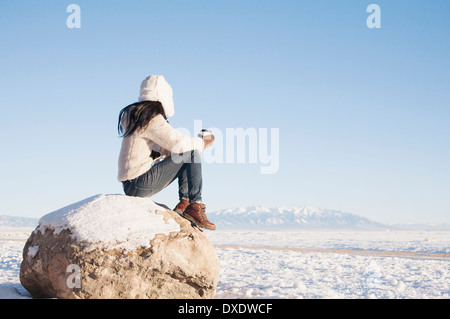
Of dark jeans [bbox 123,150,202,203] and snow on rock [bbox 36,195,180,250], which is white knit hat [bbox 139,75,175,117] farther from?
snow on rock [bbox 36,195,180,250]

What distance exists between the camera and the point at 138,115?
473cm

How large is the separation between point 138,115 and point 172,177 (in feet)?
2.81

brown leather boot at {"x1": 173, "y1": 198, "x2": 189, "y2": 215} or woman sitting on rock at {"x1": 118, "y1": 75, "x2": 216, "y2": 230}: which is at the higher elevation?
woman sitting on rock at {"x1": 118, "y1": 75, "x2": 216, "y2": 230}

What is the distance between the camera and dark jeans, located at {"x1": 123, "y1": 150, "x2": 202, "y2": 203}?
4797mm

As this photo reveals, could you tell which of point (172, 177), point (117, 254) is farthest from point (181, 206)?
point (117, 254)

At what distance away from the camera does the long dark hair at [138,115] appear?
4.72m

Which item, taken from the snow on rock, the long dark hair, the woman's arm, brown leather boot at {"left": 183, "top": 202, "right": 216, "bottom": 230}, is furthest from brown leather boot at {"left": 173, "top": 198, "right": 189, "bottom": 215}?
the long dark hair

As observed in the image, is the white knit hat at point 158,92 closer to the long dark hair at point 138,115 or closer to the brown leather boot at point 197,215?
the long dark hair at point 138,115

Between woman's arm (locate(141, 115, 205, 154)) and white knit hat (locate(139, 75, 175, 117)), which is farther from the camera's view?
white knit hat (locate(139, 75, 175, 117))

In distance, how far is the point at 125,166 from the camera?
187 inches
